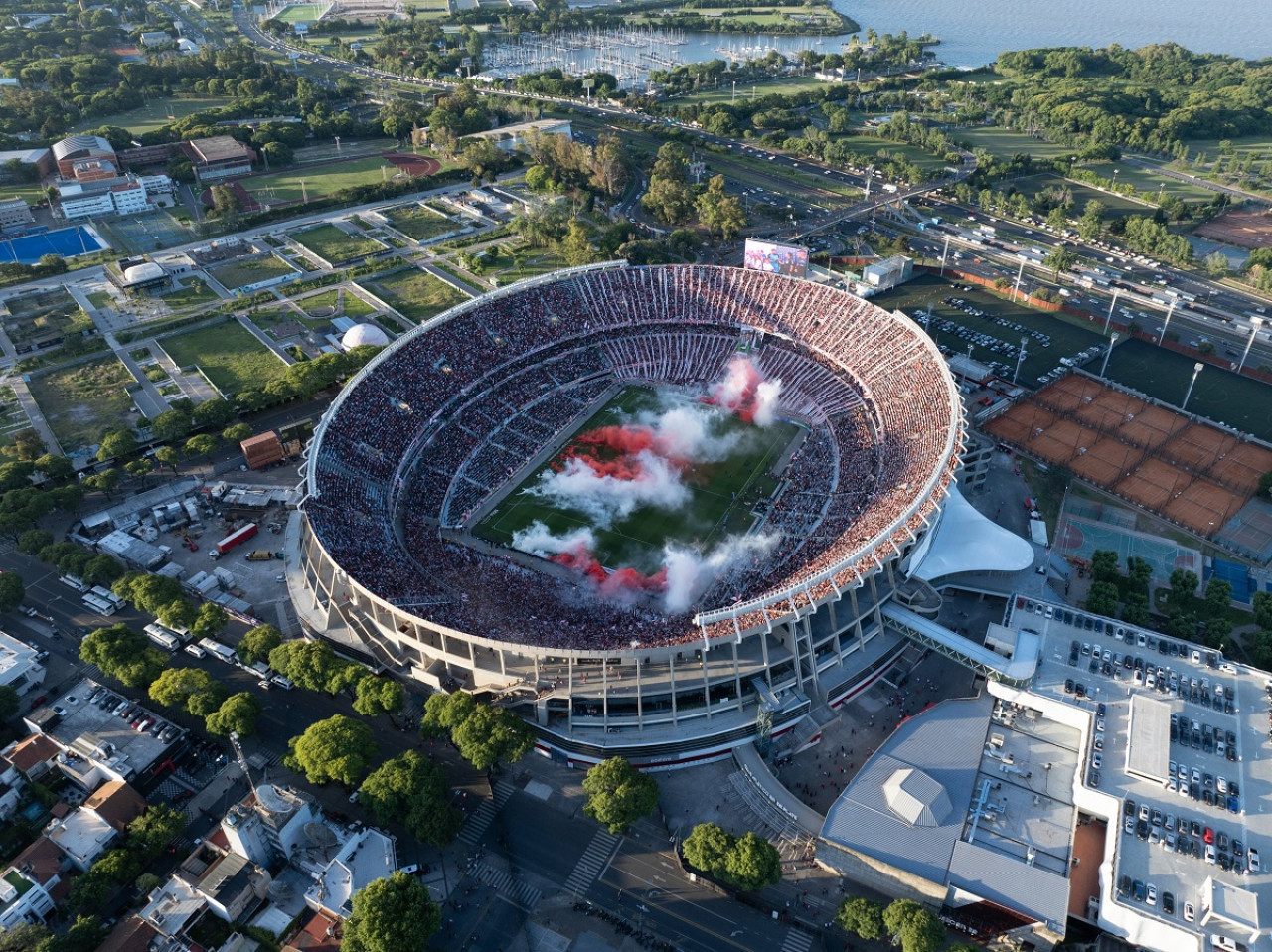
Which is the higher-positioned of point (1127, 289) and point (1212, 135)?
point (1212, 135)

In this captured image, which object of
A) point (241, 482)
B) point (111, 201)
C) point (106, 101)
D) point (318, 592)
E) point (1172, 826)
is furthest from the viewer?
point (106, 101)

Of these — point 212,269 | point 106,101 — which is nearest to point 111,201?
point 212,269

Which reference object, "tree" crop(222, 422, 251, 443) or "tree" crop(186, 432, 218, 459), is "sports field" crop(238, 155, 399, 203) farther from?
"tree" crop(186, 432, 218, 459)

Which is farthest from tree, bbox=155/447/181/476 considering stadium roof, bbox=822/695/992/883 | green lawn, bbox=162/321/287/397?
stadium roof, bbox=822/695/992/883

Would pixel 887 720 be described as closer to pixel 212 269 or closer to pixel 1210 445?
pixel 1210 445

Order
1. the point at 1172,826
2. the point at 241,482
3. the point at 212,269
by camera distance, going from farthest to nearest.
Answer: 1. the point at 212,269
2. the point at 241,482
3. the point at 1172,826

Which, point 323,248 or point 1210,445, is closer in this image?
point 1210,445

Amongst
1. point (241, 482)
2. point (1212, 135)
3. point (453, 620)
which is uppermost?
point (1212, 135)

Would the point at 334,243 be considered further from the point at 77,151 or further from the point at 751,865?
the point at 751,865
